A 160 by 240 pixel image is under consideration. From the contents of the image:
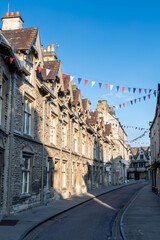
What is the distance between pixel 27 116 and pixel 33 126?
0.78 metres

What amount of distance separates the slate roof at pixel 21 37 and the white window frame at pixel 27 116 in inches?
119

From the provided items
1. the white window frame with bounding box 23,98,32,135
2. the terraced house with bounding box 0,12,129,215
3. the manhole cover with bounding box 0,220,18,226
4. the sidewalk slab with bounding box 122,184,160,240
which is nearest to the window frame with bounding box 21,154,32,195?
the terraced house with bounding box 0,12,129,215

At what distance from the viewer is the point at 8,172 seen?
1273 centimetres

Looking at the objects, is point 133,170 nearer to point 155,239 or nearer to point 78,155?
point 78,155

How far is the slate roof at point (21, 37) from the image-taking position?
14809 millimetres

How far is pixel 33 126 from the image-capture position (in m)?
16.0

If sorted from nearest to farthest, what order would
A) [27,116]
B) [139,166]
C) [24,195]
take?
1. [24,195]
2. [27,116]
3. [139,166]

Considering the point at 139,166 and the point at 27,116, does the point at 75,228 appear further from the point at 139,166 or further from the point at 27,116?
the point at 139,166

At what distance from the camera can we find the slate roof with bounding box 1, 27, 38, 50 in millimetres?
14809

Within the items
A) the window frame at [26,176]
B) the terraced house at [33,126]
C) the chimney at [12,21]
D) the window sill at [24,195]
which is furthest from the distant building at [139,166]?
the window sill at [24,195]

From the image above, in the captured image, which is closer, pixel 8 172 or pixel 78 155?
pixel 8 172

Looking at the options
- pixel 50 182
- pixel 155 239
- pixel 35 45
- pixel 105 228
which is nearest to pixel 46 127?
pixel 50 182

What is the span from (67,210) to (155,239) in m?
7.82

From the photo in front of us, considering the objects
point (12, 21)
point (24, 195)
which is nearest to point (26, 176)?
point (24, 195)
